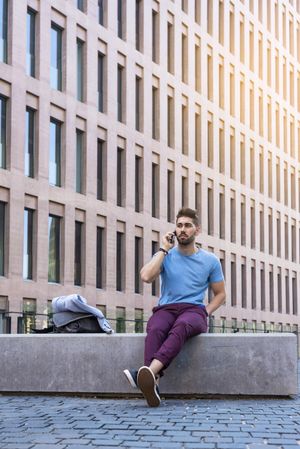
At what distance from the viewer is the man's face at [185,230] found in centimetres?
810

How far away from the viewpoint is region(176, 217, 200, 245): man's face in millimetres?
8102

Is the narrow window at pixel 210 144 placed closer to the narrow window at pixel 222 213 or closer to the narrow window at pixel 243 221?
the narrow window at pixel 222 213

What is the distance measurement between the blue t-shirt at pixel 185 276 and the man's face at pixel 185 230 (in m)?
0.23

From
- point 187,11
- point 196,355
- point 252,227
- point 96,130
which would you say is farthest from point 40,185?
point 252,227

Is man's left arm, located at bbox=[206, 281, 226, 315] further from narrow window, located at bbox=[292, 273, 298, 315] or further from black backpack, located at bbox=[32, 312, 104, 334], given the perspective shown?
narrow window, located at bbox=[292, 273, 298, 315]

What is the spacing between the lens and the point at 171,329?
7855 mm

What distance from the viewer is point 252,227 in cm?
4775

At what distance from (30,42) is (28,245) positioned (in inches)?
259

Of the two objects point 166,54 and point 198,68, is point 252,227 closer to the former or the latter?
point 198,68

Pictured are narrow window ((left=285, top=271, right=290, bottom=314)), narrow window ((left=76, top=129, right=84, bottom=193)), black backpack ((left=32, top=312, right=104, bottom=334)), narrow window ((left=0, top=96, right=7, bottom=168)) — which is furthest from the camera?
narrow window ((left=285, top=271, right=290, bottom=314))

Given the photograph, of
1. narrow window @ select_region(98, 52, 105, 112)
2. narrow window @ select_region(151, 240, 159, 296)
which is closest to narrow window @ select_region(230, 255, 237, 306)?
narrow window @ select_region(151, 240, 159, 296)

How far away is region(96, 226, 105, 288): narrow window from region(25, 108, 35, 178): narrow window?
451cm

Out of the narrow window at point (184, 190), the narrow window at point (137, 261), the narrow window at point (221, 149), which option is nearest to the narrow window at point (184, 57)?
the narrow window at point (184, 190)

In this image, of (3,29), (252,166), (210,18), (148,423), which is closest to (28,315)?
(3,29)
